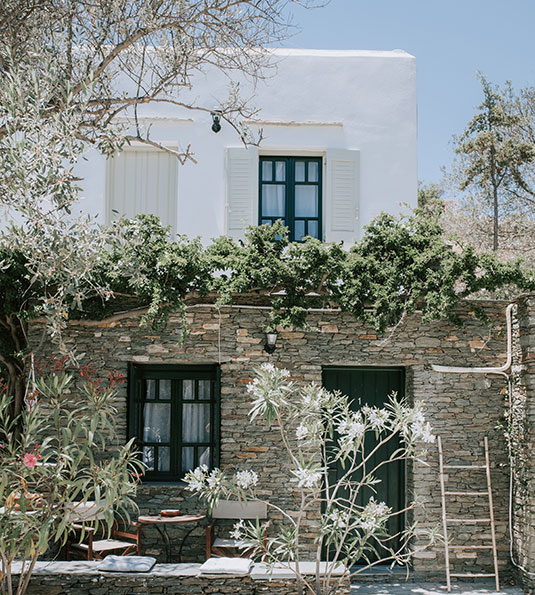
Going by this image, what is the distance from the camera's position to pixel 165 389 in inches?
365

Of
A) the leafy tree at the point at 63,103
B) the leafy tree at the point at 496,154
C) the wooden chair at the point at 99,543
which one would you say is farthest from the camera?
the leafy tree at the point at 496,154

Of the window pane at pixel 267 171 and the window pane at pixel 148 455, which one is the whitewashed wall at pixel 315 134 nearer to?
the window pane at pixel 267 171

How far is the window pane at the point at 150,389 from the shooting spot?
30.4 ft

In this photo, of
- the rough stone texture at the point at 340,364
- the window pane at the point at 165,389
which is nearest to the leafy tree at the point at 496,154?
the rough stone texture at the point at 340,364

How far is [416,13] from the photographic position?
36.2 feet

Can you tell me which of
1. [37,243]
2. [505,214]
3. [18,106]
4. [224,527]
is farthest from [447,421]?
[505,214]

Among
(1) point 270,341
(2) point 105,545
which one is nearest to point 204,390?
(1) point 270,341

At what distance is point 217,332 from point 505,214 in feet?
33.0

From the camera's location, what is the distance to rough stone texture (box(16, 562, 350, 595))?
679 cm

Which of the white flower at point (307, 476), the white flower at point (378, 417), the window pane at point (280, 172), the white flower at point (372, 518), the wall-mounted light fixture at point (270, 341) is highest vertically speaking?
the window pane at point (280, 172)

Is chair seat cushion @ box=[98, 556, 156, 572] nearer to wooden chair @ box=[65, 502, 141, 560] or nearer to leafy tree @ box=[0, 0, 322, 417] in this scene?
wooden chair @ box=[65, 502, 141, 560]

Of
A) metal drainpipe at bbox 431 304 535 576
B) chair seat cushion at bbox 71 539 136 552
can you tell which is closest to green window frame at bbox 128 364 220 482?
chair seat cushion at bbox 71 539 136 552

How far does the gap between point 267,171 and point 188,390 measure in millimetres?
2989

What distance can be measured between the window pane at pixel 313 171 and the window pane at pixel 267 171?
1.65ft
